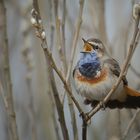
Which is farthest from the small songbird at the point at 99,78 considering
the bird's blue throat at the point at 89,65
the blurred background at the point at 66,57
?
the blurred background at the point at 66,57

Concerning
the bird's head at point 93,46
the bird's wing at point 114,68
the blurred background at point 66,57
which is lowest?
the blurred background at point 66,57

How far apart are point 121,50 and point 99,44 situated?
104cm

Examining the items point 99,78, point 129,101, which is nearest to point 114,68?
point 99,78

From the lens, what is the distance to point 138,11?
1.62 meters

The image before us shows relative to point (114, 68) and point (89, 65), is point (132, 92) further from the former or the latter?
point (89, 65)

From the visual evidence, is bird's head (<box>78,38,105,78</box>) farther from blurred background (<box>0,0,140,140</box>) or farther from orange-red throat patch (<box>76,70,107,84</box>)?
blurred background (<box>0,0,140,140</box>)

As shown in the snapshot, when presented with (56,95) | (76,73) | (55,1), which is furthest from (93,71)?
(56,95)

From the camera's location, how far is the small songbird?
2426 mm

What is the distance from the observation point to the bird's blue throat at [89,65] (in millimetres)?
2471

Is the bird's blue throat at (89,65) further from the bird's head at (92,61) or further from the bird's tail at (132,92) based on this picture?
the bird's tail at (132,92)

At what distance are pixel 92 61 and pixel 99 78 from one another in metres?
0.11

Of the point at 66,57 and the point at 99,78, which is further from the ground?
the point at 99,78

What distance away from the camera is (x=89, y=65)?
2.48 metres

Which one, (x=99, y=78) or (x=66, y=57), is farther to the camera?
(x=66, y=57)
